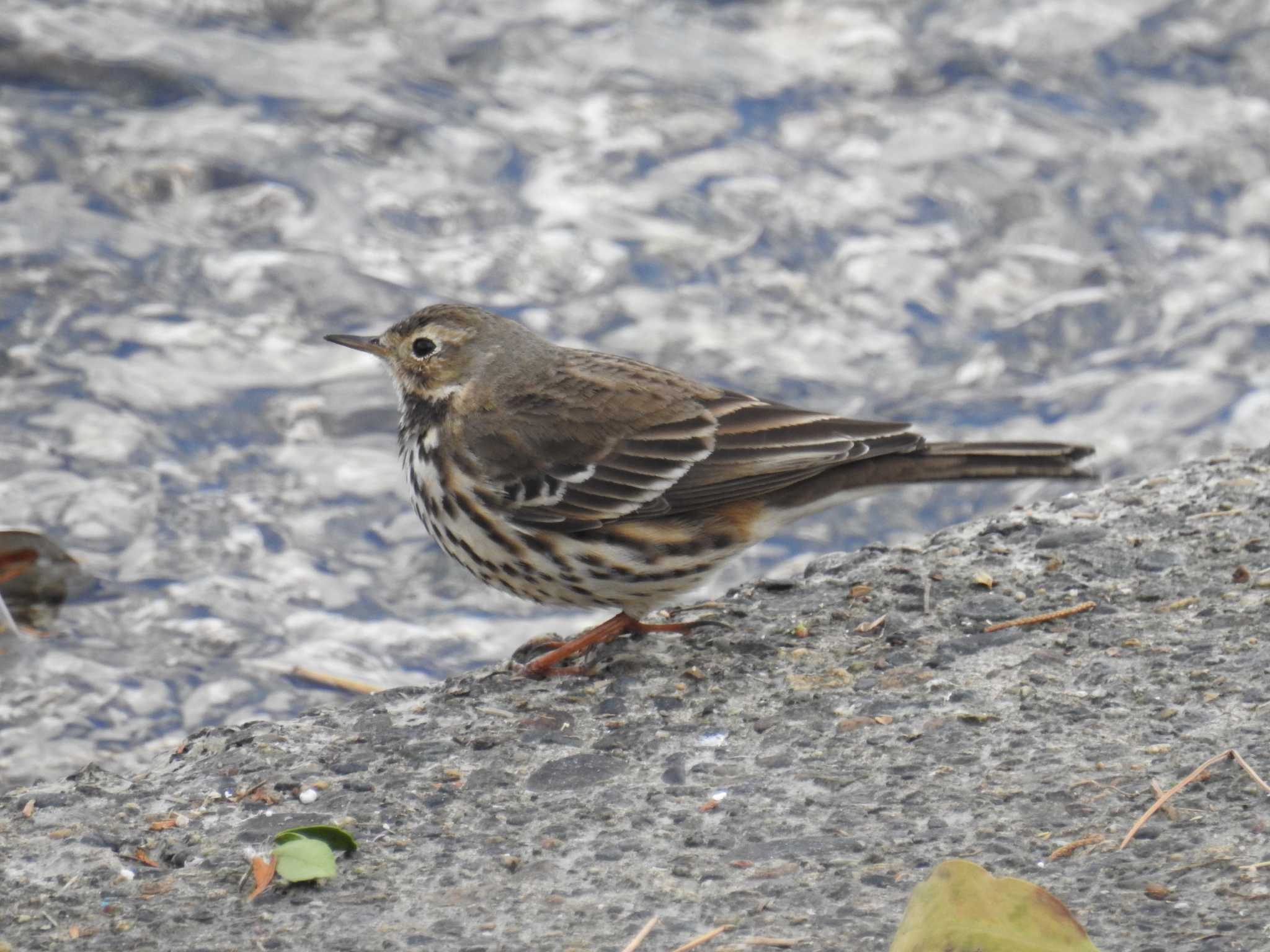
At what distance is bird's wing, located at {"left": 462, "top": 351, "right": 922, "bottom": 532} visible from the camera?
585 centimetres

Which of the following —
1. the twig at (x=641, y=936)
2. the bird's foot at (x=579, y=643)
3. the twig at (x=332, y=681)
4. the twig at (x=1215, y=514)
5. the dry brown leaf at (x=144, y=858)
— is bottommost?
the twig at (x=332, y=681)

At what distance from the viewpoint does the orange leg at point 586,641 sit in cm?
561

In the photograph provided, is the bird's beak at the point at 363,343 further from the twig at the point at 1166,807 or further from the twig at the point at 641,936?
the twig at the point at 1166,807

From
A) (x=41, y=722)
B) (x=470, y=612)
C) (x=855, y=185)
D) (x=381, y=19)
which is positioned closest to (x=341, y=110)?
(x=381, y=19)

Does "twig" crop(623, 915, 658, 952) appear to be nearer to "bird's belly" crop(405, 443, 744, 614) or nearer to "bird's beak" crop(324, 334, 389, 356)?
"bird's belly" crop(405, 443, 744, 614)

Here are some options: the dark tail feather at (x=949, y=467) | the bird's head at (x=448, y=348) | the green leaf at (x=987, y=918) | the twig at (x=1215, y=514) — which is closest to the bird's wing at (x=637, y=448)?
the dark tail feather at (x=949, y=467)

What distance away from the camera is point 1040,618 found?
18.0 ft

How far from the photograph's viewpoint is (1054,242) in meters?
11.3

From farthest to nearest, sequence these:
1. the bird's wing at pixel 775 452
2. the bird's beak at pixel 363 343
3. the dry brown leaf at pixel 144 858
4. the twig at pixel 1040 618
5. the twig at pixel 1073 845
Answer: the bird's beak at pixel 363 343, the bird's wing at pixel 775 452, the twig at pixel 1040 618, the dry brown leaf at pixel 144 858, the twig at pixel 1073 845

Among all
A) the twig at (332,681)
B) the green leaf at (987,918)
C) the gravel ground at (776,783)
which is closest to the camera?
the green leaf at (987,918)

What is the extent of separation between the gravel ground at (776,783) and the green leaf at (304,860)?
5 cm

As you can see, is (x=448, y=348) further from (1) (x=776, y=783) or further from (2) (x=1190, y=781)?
(2) (x=1190, y=781)

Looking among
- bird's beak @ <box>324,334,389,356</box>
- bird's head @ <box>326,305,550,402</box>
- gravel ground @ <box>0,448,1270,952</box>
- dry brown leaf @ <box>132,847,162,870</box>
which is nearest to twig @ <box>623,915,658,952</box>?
gravel ground @ <box>0,448,1270,952</box>

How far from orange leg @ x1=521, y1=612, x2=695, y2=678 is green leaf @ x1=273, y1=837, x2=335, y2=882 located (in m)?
1.39
